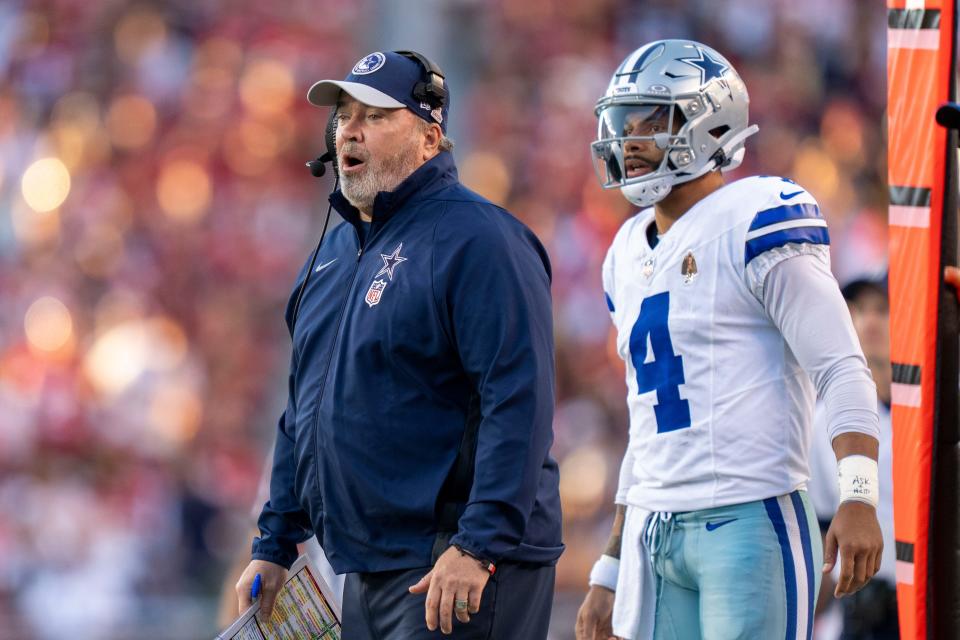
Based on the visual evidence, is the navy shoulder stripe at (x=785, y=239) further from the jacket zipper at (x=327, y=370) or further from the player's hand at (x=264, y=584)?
the player's hand at (x=264, y=584)

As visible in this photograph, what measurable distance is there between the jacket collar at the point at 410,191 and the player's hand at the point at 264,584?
815 mm

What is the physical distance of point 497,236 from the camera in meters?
3.06

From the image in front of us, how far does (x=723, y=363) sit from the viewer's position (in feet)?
9.97

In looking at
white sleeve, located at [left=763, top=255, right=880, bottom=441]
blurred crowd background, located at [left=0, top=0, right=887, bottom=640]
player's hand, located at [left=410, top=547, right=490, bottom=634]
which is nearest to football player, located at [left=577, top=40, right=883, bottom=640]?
white sleeve, located at [left=763, top=255, right=880, bottom=441]

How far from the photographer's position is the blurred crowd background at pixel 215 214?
7773 millimetres

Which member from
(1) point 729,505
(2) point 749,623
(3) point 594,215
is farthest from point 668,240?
(3) point 594,215

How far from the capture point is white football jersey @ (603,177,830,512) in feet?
9.80

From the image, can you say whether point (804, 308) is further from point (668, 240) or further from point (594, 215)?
point (594, 215)

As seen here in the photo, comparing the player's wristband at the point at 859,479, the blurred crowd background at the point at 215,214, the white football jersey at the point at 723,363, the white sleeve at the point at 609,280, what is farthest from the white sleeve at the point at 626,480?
the blurred crowd background at the point at 215,214

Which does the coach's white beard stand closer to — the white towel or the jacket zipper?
the jacket zipper

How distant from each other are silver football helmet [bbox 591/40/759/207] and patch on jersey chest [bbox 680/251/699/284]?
17cm

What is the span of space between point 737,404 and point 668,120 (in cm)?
68

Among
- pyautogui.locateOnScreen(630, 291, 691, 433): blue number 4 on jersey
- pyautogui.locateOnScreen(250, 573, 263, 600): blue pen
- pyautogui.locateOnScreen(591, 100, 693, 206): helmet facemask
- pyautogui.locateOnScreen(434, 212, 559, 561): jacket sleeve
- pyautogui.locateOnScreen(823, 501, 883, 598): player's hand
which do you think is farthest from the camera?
pyautogui.locateOnScreen(250, 573, 263, 600): blue pen

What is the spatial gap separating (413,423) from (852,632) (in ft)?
7.34
